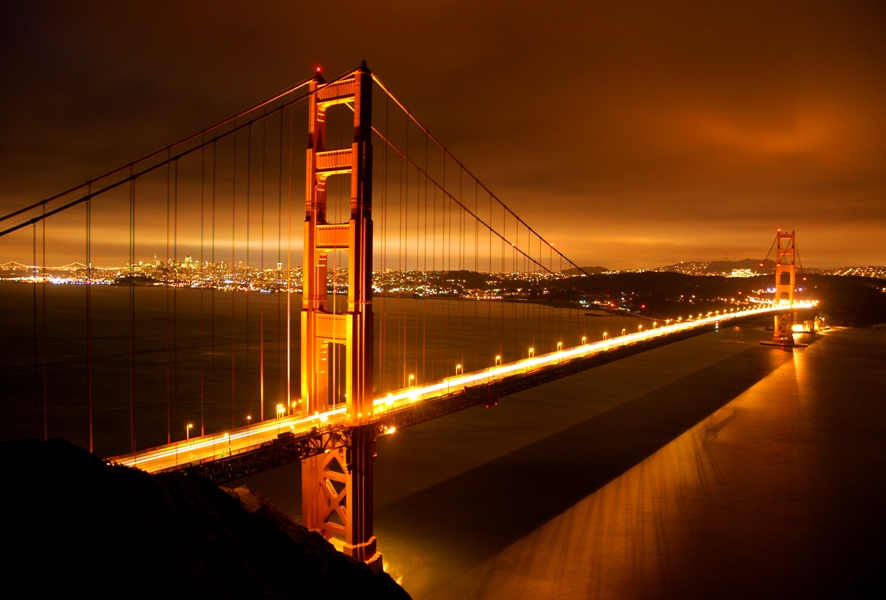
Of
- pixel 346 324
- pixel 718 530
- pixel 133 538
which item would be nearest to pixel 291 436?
pixel 346 324

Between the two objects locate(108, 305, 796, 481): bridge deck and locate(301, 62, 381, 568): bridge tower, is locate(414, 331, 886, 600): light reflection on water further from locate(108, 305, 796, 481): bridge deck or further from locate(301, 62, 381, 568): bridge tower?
locate(108, 305, 796, 481): bridge deck

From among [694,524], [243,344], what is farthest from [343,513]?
[243,344]

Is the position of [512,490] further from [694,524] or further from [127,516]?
[127,516]

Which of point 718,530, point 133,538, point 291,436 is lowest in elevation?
point 718,530

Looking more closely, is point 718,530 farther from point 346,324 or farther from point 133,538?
point 133,538

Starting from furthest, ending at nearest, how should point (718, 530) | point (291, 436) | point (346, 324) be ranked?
point (718, 530) < point (346, 324) < point (291, 436)

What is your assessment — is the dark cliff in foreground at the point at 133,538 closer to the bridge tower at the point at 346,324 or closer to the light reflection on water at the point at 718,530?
the bridge tower at the point at 346,324
